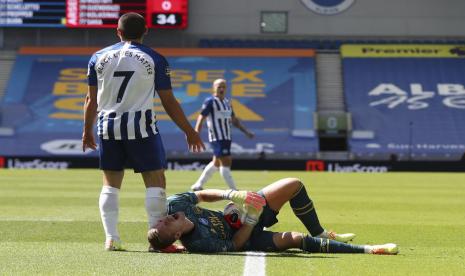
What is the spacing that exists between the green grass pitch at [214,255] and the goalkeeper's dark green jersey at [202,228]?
0.53 feet

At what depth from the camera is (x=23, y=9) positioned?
122ft

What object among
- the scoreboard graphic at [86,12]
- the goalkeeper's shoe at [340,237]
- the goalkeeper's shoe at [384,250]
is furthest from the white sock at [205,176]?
the scoreboard graphic at [86,12]

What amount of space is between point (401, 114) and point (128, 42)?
2879 cm

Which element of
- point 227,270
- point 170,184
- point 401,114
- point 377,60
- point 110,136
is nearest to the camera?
point 227,270

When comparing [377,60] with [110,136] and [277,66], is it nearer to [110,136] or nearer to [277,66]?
[277,66]

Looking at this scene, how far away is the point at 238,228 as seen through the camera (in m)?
6.90

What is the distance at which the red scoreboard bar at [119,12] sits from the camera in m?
36.4

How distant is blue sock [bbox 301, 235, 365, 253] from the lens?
6707mm

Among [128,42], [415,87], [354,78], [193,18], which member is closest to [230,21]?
[193,18]

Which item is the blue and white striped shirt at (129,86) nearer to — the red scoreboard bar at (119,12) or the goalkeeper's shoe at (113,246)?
the goalkeeper's shoe at (113,246)

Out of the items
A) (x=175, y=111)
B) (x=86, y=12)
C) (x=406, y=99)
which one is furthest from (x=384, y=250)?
(x=86, y=12)

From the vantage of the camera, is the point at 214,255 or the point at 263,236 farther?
the point at 263,236

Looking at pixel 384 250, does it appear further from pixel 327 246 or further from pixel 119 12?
pixel 119 12

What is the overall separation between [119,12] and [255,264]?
103ft
